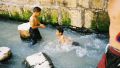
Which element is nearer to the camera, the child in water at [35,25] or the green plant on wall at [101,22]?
the child in water at [35,25]

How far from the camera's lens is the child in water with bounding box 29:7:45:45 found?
390 inches

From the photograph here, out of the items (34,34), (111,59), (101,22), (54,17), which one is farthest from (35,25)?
(111,59)

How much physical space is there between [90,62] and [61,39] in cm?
140

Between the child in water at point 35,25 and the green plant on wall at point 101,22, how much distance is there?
2.03 metres

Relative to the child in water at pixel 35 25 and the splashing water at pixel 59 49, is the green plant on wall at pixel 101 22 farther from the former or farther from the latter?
the child in water at pixel 35 25

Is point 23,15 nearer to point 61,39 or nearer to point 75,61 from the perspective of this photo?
point 61,39

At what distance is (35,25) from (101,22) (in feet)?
8.29

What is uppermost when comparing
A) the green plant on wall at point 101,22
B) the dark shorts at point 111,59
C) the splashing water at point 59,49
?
the dark shorts at point 111,59

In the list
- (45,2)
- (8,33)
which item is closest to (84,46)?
(45,2)

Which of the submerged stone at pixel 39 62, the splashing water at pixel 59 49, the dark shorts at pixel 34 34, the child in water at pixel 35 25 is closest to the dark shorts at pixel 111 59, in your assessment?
the submerged stone at pixel 39 62

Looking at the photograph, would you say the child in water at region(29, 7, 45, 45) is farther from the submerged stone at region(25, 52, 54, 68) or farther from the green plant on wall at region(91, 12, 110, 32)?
the green plant on wall at region(91, 12, 110, 32)

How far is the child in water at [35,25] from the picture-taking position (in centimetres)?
991

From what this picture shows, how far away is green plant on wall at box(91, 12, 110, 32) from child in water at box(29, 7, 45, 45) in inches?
79.9

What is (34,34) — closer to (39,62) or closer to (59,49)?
(59,49)
